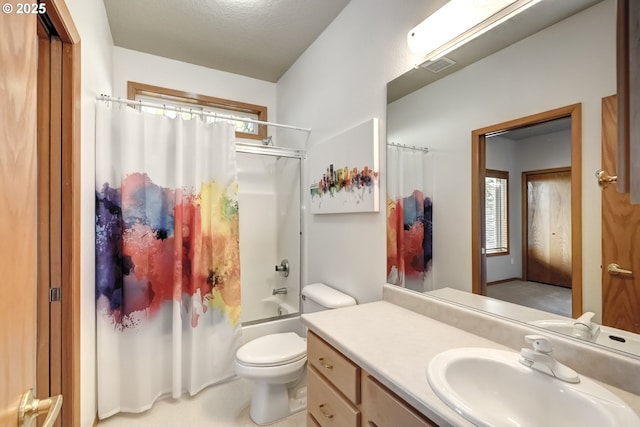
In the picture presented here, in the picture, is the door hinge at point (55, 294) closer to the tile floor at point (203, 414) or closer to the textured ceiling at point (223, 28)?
the tile floor at point (203, 414)

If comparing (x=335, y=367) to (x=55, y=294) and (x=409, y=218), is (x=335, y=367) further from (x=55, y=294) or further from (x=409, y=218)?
(x=55, y=294)

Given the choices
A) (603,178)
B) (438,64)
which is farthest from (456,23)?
(603,178)

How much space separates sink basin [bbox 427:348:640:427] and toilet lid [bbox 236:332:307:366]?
1.06m

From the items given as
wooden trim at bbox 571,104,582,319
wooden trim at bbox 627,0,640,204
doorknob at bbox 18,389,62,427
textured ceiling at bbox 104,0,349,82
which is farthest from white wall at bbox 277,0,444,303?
doorknob at bbox 18,389,62,427

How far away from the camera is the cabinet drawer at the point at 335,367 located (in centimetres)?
102

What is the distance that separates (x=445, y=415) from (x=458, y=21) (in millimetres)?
1437

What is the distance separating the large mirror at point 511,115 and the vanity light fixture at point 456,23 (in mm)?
36

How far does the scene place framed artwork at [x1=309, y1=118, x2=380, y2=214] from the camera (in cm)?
166

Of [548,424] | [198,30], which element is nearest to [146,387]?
[548,424]

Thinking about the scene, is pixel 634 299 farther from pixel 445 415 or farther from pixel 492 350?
pixel 445 415

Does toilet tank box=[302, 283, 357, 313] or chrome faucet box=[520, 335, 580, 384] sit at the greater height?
chrome faucet box=[520, 335, 580, 384]

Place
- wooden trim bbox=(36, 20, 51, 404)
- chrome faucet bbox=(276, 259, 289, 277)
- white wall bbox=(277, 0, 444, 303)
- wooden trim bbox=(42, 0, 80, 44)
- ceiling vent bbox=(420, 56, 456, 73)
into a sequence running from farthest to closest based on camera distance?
chrome faucet bbox=(276, 259, 289, 277)
white wall bbox=(277, 0, 444, 303)
ceiling vent bbox=(420, 56, 456, 73)
wooden trim bbox=(36, 20, 51, 404)
wooden trim bbox=(42, 0, 80, 44)

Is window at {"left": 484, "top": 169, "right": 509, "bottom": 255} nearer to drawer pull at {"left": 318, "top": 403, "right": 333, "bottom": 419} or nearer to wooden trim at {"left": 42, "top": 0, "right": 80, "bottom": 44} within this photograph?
drawer pull at {"left": 318, "top": 403, "right": 333, "bottom": 419}

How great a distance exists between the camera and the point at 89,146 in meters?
1.56
